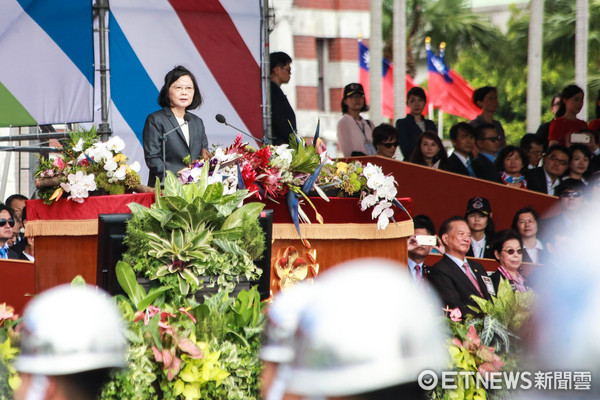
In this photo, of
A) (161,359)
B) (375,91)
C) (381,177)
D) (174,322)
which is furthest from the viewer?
Answer: (375,91)

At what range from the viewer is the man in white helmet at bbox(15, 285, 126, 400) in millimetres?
1390

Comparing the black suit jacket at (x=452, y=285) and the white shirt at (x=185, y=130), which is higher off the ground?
the white shirt at (x=185, y=130)

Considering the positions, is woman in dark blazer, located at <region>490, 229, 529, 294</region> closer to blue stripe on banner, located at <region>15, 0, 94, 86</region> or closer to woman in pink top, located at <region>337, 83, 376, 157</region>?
woman in pink top, located at <region>337, 83, 376, 157</region>

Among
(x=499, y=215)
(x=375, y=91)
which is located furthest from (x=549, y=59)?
(x=499, y=215)

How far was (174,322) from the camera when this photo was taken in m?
3.58

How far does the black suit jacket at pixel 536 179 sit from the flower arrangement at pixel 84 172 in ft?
15.5

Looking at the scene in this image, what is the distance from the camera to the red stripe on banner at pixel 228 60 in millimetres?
8242

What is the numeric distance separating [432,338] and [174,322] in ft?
7.83

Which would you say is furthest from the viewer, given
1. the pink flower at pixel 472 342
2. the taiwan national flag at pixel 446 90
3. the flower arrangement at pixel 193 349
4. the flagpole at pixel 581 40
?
the taiwan national flag at pixel 446 90

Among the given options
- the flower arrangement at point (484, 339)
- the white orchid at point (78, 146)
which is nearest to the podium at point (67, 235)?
the white orchid at point (78, 146)

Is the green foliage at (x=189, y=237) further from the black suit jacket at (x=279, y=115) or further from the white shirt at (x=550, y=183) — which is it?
the white shirt at (x=550, y=183)

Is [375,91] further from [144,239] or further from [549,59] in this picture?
[549,59]

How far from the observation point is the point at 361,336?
50.0 inches

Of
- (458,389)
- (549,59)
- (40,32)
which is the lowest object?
(458,389)
